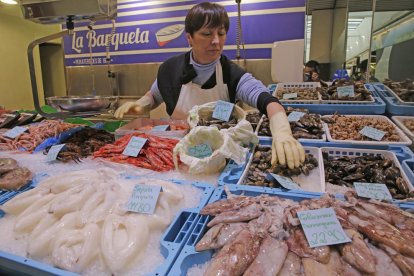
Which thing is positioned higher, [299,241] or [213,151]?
[213,151]

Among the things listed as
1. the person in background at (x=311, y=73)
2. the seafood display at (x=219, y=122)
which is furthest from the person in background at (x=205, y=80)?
the person in background at (x=311, y=73)

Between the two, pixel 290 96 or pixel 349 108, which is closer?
pixel 349 108

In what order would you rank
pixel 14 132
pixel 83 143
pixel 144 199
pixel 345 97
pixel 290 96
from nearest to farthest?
pixel 144 199
pixel 83 143
pixel 14 132
pixel 345 97
pixel 290 96

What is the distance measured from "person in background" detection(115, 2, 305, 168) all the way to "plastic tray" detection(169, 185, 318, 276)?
2.60 ft

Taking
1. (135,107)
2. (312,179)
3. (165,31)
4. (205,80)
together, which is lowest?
(312,179)

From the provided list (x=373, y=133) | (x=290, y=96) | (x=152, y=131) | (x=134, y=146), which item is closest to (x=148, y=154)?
(x=134, y=146)

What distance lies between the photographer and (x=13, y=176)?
74.7 inches

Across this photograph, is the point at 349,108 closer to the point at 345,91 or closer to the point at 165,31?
the point at 345,91

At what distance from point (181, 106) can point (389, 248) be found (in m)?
2.51

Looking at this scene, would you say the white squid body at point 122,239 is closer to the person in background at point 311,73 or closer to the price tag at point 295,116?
the price tag at point 295,116

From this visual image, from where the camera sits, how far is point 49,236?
1.28 meters

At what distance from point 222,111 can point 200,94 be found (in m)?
0.76

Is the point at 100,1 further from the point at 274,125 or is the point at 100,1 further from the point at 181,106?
the point at 274,125

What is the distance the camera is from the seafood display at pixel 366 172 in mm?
1771
